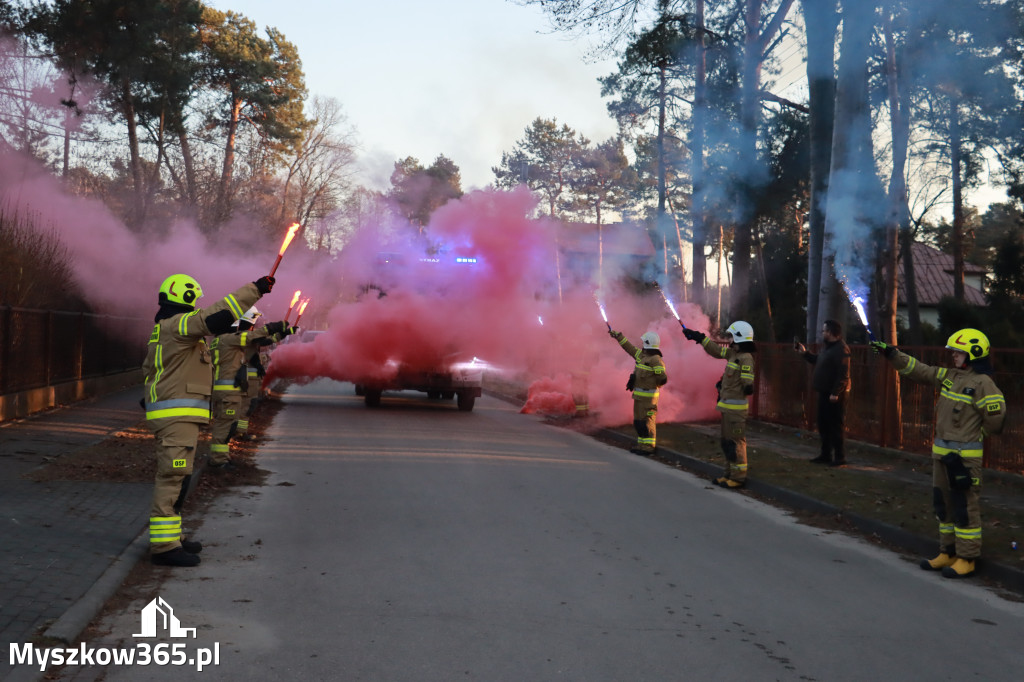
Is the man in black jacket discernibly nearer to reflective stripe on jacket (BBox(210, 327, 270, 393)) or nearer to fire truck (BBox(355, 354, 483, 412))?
reflective stripe on jacket (BBox(210, 327, 270, 393))

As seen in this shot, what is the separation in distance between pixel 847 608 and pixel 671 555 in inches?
60.8

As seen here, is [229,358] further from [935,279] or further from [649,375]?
[935,279]

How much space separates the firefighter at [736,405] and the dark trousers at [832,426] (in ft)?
6.14

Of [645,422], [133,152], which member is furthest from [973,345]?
[133,152]

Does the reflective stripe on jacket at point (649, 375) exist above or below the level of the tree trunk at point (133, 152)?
below

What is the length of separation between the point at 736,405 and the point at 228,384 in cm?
617

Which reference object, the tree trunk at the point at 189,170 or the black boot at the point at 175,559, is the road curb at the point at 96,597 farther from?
the tree trunk at the point at 189,170

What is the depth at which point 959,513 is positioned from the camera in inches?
269

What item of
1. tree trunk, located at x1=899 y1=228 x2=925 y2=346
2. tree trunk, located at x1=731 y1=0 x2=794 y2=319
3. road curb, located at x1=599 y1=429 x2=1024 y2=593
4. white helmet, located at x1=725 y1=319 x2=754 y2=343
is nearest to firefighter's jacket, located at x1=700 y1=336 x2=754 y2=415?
white helmet, located at x1=725 y1=319 x2=754 y2=343

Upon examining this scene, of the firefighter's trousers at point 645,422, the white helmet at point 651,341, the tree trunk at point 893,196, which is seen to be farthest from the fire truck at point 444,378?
the tree trunk at point 893,196

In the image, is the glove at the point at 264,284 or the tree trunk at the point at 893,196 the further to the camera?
the tree trunk at the point at 893,196

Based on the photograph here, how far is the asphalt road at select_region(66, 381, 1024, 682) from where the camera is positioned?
456 centimetres

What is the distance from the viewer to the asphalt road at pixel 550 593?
4.56 metres

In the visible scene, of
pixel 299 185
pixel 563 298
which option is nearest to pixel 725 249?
pixel 299 185
